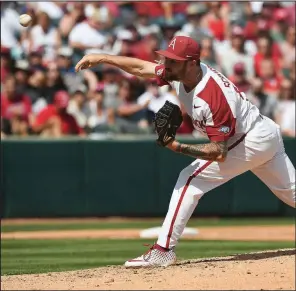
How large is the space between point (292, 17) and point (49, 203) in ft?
18.8

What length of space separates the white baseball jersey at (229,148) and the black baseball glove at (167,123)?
0.12 metres

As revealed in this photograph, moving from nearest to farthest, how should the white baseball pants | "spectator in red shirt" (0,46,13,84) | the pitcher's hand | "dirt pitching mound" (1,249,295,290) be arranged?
"dirt pitching mound" (1,249,295,290) → the white baseball pants → the pitcher's hand → "spectator in red shirt" (0,46,13,84)

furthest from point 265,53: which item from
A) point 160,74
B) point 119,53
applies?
point 160,74

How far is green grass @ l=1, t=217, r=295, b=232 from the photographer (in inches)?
474

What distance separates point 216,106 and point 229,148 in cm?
49

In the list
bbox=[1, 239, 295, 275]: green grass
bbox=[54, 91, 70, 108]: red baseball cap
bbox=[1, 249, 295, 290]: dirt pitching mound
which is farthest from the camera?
bbox=[54, 91, 70, 108]: red baseball cap

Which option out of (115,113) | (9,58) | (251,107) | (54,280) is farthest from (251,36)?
(54,280)

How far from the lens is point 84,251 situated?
9.85 meters

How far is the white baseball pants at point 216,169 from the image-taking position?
21.3 feet

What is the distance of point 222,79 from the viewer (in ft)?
21.0

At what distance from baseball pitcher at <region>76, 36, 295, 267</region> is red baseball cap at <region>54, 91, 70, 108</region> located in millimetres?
5857

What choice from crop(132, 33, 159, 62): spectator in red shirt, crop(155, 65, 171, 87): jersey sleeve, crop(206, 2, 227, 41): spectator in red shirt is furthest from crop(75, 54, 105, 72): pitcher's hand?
crop(206, 2, 227, 41): spectator in red shirt

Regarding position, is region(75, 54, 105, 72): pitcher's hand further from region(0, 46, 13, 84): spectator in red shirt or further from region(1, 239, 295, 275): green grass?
region(0, 46, 13, 84): spectator in red shirt

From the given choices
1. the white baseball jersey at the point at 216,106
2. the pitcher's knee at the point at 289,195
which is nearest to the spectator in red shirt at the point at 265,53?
the pitcher's knee at the point at 289,195
